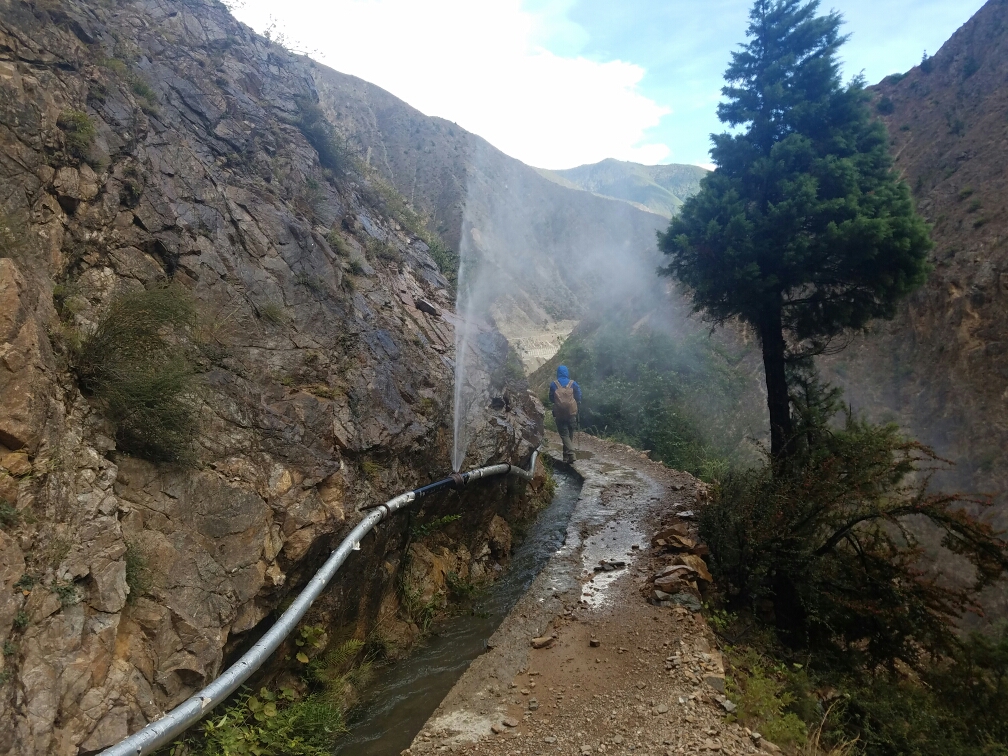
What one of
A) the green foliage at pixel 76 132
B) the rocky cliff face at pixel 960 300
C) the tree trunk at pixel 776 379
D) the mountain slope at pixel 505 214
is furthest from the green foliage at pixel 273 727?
the mountain slope at pixel 505 214

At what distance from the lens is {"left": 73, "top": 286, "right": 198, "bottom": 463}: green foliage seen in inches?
183

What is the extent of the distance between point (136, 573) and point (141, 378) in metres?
1.69

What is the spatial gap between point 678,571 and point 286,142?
415 inches

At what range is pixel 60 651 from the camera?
132 inches

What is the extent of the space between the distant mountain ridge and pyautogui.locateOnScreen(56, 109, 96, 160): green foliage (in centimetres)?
8249

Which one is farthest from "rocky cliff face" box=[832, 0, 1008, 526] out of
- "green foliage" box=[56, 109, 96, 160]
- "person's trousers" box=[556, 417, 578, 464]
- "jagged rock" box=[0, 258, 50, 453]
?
"green foliage" box=[56, 109, 96, 160]

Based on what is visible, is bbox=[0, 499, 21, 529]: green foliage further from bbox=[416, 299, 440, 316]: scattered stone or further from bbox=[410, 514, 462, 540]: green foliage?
bbox=[416, 299, 440, 316]: scattered stone

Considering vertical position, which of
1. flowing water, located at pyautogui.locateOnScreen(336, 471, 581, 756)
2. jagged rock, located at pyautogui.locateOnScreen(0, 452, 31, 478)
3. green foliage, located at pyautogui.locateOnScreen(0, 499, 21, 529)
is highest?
jagged rock, located at pyautogui.locateOnScreen(0, 452, 31, 478)

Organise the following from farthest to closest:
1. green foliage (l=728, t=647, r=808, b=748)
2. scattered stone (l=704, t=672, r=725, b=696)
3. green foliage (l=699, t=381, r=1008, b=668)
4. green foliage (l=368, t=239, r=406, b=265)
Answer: green foliage (l=368, t=239, r=406, b=265) → green foliage (l=699, t=381, r=1008, b=668) → scattered stone (l=704, t=672, r=725, b=696) → green foliage (l=728, t=647, r=808, b=748)

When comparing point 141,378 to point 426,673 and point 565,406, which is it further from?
point 565,406

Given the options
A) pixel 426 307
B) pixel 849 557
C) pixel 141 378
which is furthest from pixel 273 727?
pixel 426 307

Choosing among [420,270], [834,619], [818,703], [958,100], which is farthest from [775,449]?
[958,100]

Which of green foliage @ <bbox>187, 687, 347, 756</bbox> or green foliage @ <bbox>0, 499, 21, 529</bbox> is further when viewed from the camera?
green foliage @ <bbox>187, 687, 347, 756</bbox>

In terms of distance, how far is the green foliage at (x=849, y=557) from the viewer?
18.8ft
